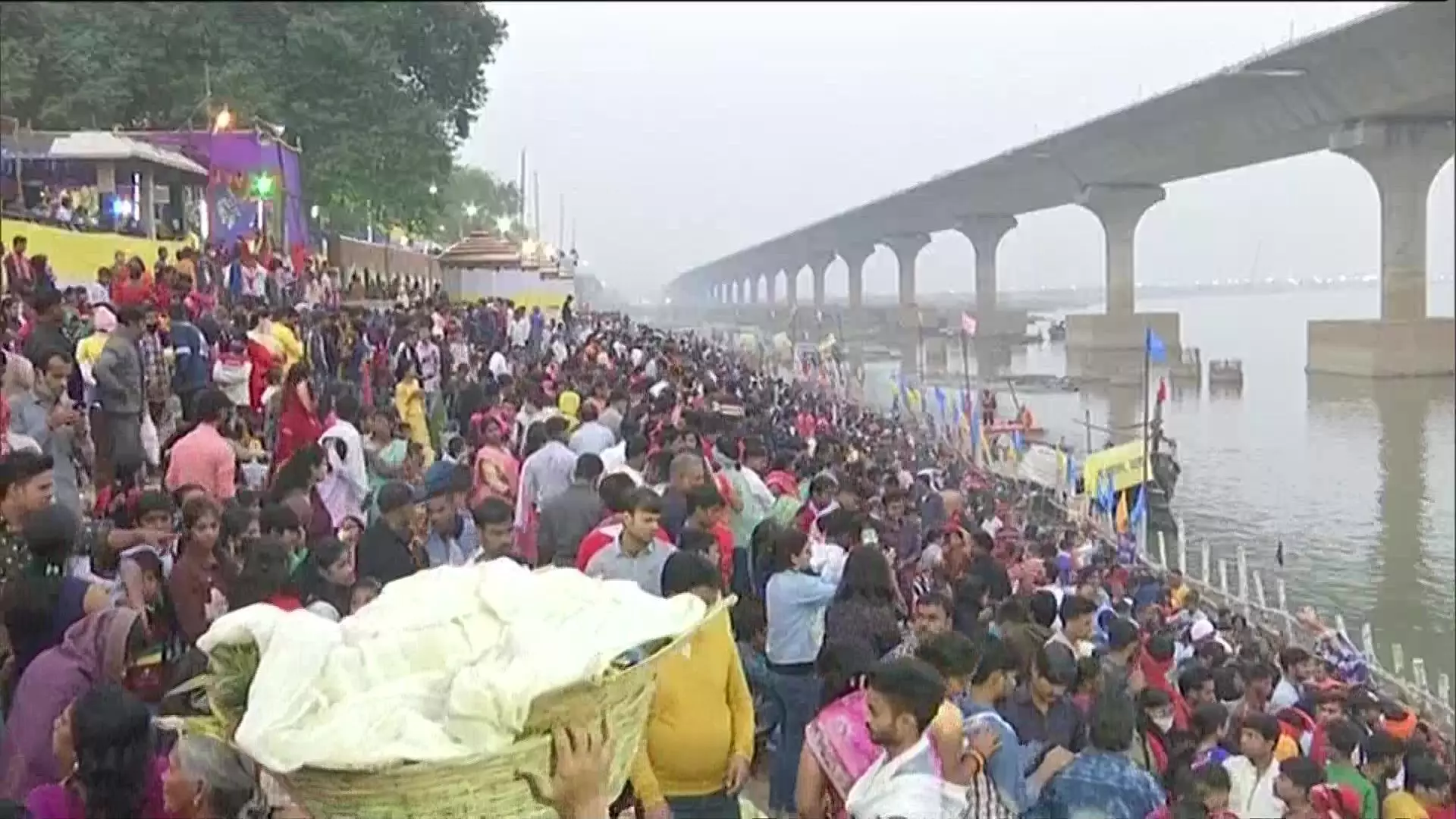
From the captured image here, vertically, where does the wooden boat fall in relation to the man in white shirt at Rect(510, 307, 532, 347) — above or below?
below

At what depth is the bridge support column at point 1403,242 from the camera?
43.5 meters

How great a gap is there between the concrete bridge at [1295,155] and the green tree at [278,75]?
71.5ft

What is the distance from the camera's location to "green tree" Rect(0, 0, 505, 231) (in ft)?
93.9

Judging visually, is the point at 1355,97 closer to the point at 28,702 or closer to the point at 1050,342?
the point at 28,702

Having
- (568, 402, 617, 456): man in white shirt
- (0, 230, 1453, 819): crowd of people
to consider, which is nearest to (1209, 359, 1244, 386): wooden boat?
(0, 230, 1453, 819): crowd of people

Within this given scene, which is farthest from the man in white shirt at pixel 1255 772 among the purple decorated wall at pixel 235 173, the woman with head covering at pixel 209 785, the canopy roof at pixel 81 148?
the purple decorated wall at pixel 235 173

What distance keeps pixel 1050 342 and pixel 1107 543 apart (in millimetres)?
79691

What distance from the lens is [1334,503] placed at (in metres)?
29.1

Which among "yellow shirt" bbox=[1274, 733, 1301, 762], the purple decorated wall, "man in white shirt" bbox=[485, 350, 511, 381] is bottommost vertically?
"yellow shirt" bbox=[1274, 733, 1301, 762]

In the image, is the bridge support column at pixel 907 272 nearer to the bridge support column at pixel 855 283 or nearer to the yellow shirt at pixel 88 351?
the bridge support column at pixel 855 283

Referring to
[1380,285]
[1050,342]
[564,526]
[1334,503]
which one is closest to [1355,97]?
[1380,285]

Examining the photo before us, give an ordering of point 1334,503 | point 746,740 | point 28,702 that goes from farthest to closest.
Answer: point 1334,503, point 746,740, point 28,702

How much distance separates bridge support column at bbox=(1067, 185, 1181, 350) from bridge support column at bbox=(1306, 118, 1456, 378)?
51.1 feet

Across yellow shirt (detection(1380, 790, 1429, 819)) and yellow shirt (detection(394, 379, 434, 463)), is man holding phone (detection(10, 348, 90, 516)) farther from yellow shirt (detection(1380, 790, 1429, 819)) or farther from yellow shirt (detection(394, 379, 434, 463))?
yellow shirt (detection(1380, 790, 1429, 819))
